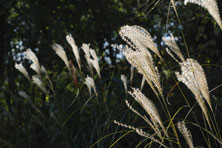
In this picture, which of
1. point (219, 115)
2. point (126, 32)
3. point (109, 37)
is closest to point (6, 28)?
point (109, 37)

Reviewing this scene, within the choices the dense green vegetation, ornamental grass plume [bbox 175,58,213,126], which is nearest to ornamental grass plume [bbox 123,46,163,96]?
ornamental grass plume [bbox 175,58,213,126]

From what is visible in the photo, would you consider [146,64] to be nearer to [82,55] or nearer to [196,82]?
[196,82]

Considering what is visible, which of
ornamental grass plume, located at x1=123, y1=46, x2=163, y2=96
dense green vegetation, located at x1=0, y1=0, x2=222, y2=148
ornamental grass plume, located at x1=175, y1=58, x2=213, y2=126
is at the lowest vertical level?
ornamental grass plume, located at x1=175, y1=58, x2=213, y2=126

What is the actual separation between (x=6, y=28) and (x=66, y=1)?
1446 mm

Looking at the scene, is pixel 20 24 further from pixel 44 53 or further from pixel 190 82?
pixel 190 82

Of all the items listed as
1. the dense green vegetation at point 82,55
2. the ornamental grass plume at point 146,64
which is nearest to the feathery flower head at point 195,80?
the ornamental grass plume at point 146,64

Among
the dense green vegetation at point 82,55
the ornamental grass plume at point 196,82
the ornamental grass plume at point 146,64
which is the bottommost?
the ornamental grass plume at point 196,82

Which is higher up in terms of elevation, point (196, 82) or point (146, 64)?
A: point (146, 64)

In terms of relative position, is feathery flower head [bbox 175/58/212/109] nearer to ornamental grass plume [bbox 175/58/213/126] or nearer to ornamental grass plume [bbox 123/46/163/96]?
ornamental grass plume [bbox 175/58/213/126]

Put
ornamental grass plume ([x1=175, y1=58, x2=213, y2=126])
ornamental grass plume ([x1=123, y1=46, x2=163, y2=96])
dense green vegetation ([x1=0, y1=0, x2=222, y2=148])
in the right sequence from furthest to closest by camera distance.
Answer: dense green vegetation ([x1=0, y1=0, x2=222, y2=148])
ornamental grass plume ([x1=123, y1=46, x2=163, y2=96])
ornamental grass plume ([x1=175, y1=58, x2=213, y2=126])

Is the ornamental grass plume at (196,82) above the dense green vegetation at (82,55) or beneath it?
beneath

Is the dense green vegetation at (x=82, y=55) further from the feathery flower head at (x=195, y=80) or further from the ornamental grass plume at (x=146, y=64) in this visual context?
the feathery flower head at (x=195, y=80)

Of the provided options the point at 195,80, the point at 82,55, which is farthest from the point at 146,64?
the point at 82,55

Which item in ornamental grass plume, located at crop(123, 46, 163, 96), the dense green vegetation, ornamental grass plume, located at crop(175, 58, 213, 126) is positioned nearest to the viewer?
ornamental grass plume, located at crop(175, 58, 213, 126)
